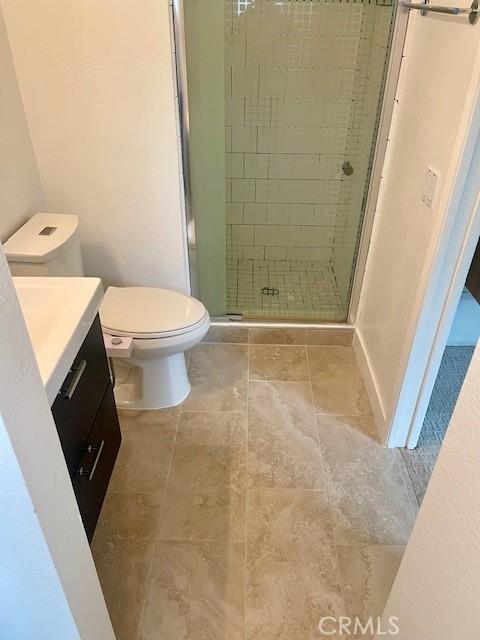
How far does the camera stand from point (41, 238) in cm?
177

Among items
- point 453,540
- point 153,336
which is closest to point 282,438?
point 153,336

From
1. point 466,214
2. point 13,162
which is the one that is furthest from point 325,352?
point 13,162

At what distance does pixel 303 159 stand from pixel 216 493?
1.85m

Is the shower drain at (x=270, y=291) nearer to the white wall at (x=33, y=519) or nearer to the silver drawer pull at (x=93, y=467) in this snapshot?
the silver drawer pull at (x=93, y=467)

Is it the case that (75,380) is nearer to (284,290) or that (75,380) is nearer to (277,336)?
(277,336)

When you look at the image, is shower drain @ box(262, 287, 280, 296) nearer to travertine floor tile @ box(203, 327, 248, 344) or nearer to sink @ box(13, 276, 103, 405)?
travertine floor tile @ box(203, 327, 248, 344)

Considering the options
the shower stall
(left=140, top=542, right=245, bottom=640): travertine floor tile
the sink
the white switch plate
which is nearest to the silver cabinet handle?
the shower stall

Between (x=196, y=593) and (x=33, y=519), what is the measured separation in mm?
925

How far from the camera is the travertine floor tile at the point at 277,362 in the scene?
2326 mm

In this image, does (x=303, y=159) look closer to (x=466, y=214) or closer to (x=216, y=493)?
(x=466, y=214)

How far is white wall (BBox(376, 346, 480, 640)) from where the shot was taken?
2.45 ft

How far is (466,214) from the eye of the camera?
4.64 feet

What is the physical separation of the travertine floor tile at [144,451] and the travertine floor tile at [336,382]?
0.69m

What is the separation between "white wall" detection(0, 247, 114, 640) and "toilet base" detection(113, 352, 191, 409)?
3.57ft
